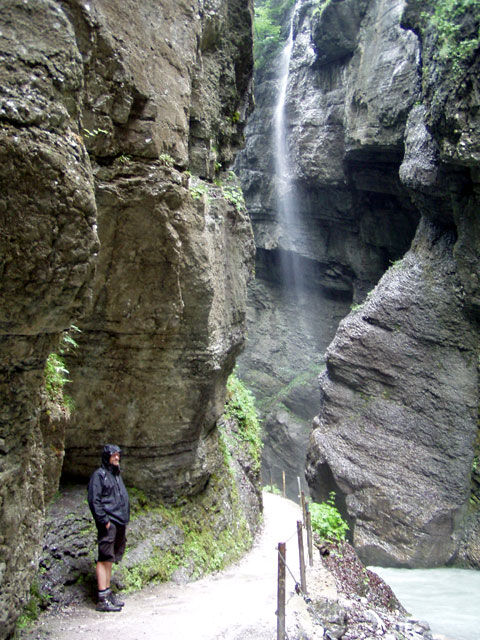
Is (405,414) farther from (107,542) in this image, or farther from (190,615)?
(107,542)

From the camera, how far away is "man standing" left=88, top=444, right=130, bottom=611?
4703mm

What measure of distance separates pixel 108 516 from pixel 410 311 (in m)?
12.1

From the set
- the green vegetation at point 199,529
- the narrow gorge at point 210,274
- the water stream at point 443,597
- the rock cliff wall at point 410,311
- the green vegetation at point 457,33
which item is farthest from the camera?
the rock cliff wall at point 410,311

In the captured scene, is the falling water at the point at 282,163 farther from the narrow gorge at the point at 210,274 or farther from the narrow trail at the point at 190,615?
the narrow trail at the point at 190,615

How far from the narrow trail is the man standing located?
0.19 m

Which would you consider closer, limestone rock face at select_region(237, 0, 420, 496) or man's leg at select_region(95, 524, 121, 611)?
man's leg at select_region(95, 524, 121, 611)

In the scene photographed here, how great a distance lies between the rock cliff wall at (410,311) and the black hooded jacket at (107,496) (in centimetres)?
1017

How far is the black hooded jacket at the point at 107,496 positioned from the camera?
4.70 meters

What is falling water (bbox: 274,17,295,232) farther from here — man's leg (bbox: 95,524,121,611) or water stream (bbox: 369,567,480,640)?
man's leg (bbox: 95,524,121,611)

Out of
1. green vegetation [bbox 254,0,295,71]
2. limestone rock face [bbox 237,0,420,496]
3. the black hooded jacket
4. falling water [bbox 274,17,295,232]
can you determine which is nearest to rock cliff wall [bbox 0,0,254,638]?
the black hooded jacket

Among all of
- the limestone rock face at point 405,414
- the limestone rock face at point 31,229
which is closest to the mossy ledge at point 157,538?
the limestone rock face at point 31,229

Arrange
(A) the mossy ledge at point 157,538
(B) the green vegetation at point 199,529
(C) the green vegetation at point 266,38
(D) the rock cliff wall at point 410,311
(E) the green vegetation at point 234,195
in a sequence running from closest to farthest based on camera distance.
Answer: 1. (A) the mossy ledge at point 157,538
2. (B) the green vegetation at point 199,529
3. (E) the green vegetation at point 234,195
4. (D) the rock cliff wall at point 410,311
5. (C) the green vegetation at point 266,38

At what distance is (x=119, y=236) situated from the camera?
548 centimetres

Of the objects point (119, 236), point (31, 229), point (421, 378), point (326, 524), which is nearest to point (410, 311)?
point (421, 378)
